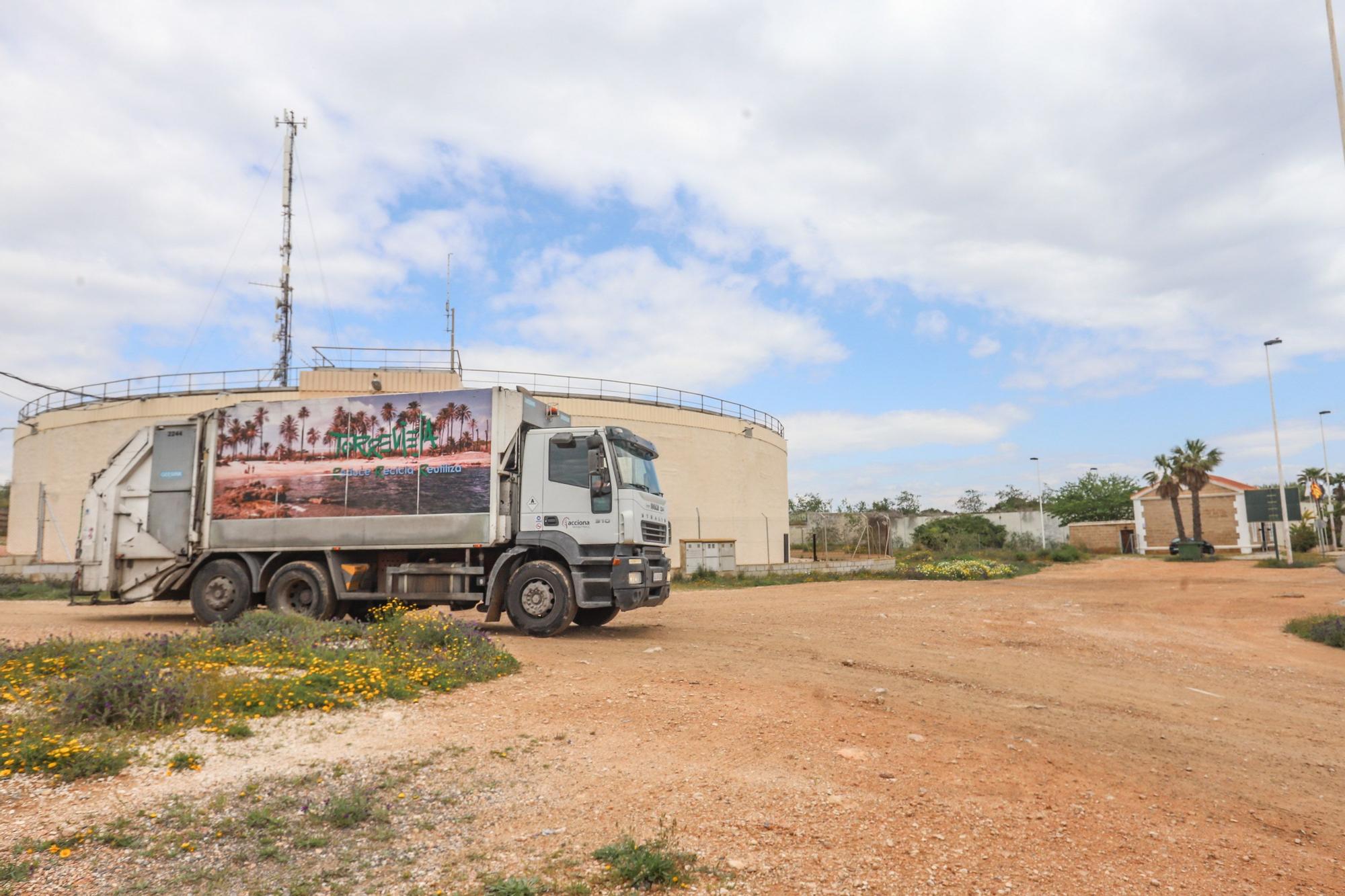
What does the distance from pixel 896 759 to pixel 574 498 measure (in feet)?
23.4

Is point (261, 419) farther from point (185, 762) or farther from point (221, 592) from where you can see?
point (185, 762)

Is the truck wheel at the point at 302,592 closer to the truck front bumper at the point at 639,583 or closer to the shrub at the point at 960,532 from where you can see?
the truck front bumper at the point at 639,583

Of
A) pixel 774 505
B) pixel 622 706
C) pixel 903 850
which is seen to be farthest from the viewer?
pixel 774 505

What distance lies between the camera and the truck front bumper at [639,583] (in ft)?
39.7

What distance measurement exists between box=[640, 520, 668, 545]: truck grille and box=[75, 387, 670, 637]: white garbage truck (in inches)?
1.7

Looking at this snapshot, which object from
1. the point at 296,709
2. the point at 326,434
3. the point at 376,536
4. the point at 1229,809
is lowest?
the point at 1229,809

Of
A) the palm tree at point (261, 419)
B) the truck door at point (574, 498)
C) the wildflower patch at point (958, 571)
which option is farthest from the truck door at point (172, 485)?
the wildflower patch at point (958, 571)

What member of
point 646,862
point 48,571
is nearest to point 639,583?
point 646,862

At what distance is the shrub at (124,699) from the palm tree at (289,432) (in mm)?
7109

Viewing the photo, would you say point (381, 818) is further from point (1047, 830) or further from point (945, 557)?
point (945, 557)

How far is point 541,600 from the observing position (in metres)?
12.4

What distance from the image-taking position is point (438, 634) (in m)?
10.0

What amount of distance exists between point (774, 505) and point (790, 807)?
36194 mm

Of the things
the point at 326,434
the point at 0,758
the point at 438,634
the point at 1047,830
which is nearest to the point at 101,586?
the point at 326,434
